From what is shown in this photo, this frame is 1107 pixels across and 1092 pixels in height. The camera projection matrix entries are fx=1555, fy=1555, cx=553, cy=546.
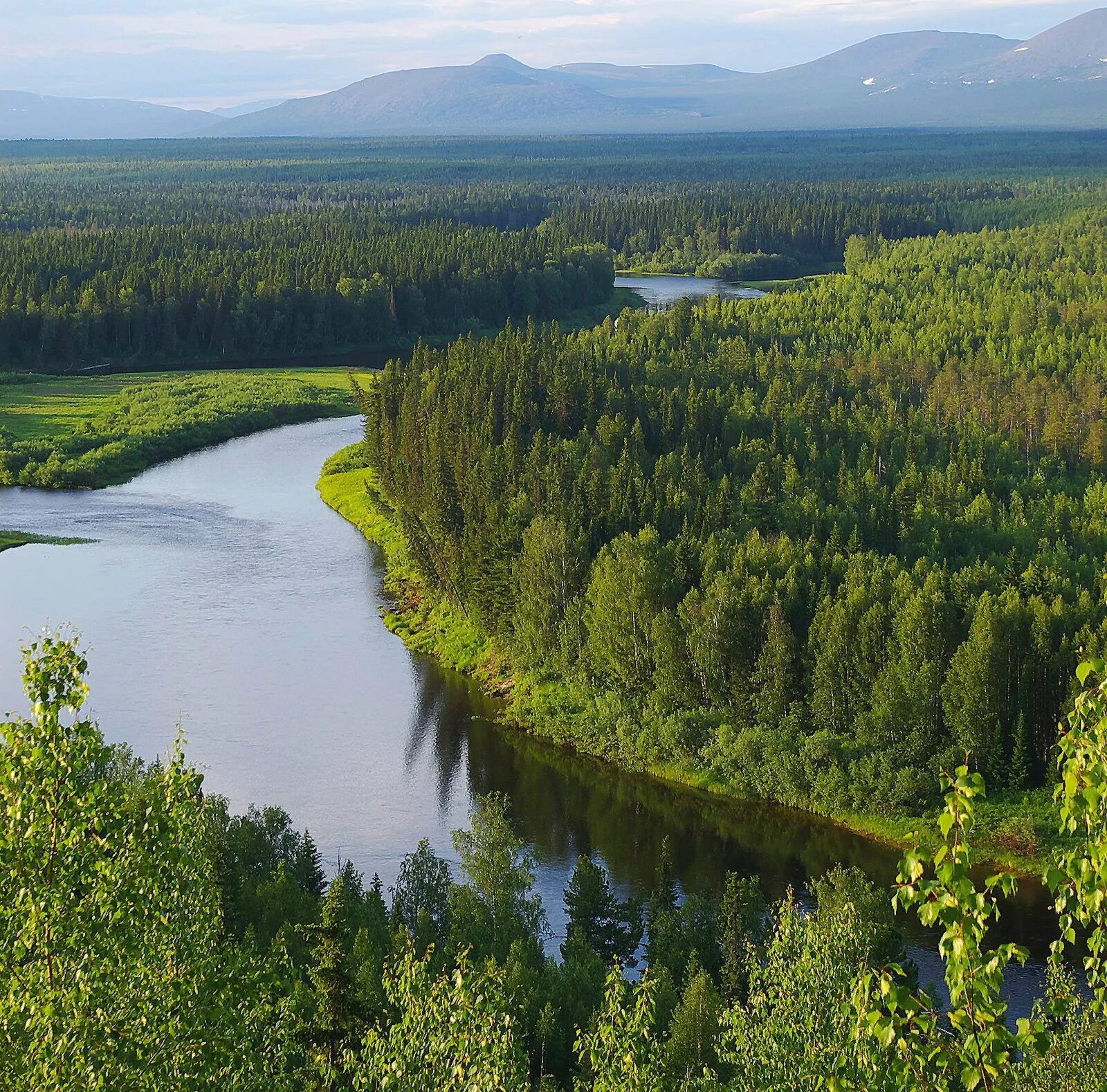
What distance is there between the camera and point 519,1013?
2919 cm

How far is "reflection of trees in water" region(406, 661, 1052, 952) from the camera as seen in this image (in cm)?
4341

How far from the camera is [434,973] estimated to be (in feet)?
105

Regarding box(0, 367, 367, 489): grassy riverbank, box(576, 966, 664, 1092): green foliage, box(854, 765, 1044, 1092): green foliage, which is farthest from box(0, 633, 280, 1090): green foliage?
box(0, 367, 367, 489): grassy riverbank

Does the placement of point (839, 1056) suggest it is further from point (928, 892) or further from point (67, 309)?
point (67, 309)

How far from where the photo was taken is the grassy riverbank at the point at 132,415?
9488 cm

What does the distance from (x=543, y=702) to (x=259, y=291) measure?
92.3 m

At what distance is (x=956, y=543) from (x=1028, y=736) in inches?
660

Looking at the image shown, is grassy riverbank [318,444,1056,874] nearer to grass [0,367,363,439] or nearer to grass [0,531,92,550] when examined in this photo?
Answer: grass [0,531,92,550]

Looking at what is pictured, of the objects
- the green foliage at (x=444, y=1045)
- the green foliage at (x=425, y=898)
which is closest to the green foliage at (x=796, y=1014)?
the green foliage at (x=444, y=1045)

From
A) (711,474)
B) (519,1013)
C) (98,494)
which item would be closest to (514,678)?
(711,474)

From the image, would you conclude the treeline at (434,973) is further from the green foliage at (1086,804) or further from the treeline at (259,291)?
the treeline at (259,291)

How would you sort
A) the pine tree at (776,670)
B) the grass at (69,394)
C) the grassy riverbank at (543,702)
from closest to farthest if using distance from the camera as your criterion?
the grassy riverbank at (543,702), the pine tree at (776,670), the grass at (69,394)

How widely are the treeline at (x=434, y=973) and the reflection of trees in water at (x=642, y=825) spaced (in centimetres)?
709

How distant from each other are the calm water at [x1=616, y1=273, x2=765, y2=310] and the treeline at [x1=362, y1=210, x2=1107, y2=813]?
54.6 m
